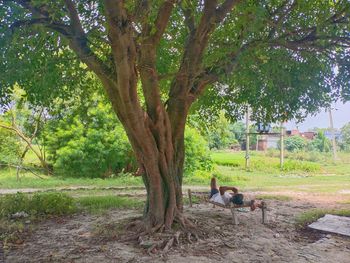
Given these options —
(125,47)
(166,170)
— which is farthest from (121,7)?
(166,170)

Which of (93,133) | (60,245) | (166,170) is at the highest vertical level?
(93,133)

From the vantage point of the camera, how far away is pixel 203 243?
21.4ft

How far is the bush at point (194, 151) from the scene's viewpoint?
19062mm

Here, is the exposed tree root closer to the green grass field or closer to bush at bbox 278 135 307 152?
the green grass field

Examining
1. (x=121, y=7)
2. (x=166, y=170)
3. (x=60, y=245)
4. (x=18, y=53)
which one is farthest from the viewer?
(x=166, y=170)

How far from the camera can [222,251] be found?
6.13 metres

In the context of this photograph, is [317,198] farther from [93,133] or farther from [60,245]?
[93,133]

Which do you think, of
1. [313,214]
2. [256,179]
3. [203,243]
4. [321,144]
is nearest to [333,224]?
[313,214]

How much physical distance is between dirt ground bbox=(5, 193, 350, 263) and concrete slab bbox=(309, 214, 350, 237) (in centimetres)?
22

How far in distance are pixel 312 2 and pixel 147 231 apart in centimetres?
486

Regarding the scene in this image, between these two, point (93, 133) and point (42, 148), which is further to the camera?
point (42, 148)

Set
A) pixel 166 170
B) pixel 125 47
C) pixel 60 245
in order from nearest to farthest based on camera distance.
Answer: pixel 125 47, pixel 60 245, pixel 166 170

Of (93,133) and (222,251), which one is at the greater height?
(93,133)

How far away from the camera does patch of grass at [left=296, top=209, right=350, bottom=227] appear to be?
8.07 metres
